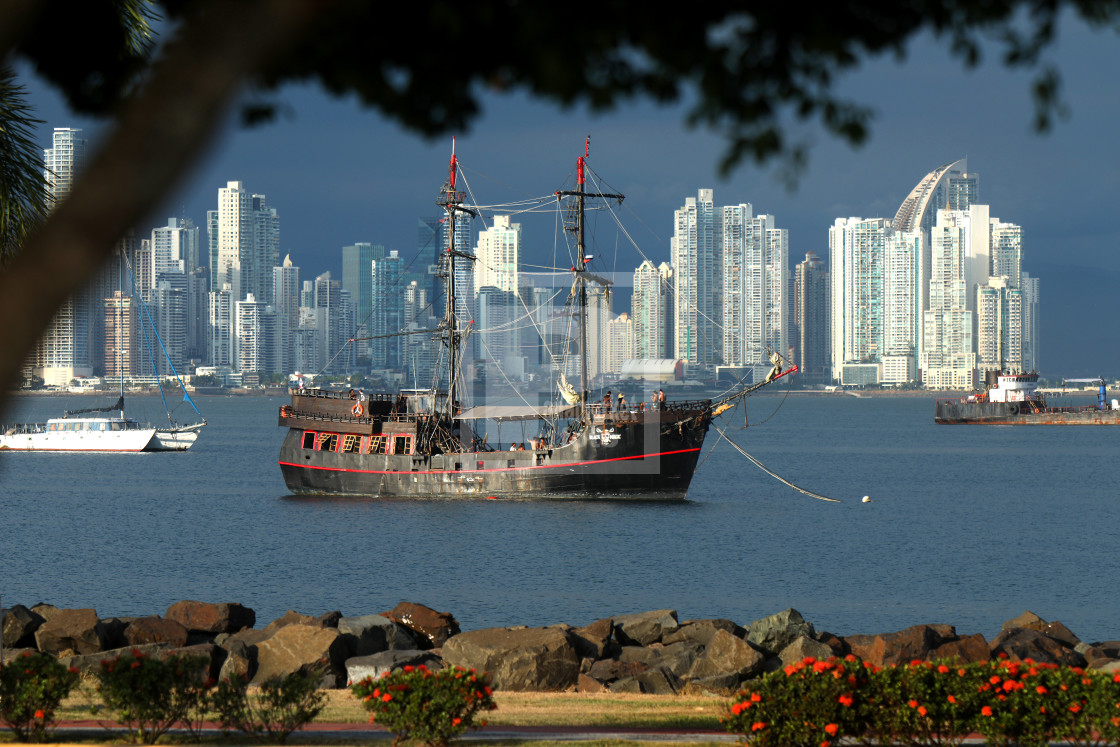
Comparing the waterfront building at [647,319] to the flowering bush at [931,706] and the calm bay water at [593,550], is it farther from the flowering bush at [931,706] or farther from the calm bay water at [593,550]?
the flowering bush at [931,706]

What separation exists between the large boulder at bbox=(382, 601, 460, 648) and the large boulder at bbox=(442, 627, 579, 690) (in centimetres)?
228

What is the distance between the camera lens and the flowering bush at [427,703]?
11.6 metres

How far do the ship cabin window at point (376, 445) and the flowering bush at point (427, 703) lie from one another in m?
49.0

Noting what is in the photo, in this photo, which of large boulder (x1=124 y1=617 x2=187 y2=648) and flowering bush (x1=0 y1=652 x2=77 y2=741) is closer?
flowering bush (x1=0 y1=652 x2=77 y2=741)

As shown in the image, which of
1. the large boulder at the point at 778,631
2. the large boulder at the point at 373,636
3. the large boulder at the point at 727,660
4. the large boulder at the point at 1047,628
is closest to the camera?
the large boulder at the point at 727,660

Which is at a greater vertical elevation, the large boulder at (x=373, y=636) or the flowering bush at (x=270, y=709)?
Result: the flowering bush at (x=270, y=709)

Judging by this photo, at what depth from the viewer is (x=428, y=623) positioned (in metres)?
22.2

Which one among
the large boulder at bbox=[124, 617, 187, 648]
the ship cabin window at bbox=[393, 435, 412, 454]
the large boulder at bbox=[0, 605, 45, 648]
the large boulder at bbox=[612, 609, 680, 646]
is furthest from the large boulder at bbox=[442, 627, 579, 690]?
the ship cabin window at bbox=[393, 435, 412, 454]

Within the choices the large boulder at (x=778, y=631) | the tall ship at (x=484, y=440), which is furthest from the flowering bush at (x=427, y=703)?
the tall ship at (x=484, y=440)

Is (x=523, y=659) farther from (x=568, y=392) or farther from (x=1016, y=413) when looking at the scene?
(x=1016, y=413)

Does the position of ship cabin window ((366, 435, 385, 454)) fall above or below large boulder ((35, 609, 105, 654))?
above

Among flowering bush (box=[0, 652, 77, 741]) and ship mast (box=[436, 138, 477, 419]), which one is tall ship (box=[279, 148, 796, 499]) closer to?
ship mast (box=[436, 138, 477, 419])

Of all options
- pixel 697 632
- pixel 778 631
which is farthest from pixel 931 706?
pixel 697 632

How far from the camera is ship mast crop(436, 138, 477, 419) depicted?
60.6 metres
